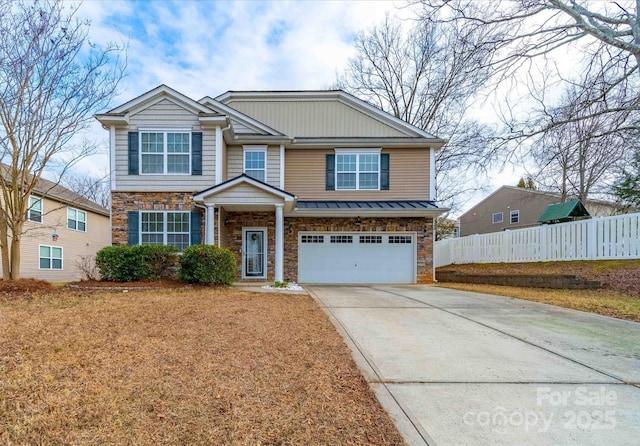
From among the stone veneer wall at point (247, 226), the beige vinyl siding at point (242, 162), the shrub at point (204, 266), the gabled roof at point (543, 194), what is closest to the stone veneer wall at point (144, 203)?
the stone veneer wall at point (247, 226)

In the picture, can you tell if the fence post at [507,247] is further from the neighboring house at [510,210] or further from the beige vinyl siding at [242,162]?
the neighboring house at [510,210]

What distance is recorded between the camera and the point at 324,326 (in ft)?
18.6

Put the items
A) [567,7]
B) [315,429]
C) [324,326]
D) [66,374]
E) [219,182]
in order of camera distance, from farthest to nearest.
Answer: [219,182] → [567,7] → [324,326] → [66,374] → [315,429]

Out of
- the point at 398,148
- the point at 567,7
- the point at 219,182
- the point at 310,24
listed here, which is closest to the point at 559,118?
the point at 567,7

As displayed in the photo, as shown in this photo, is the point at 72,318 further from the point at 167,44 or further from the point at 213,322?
the point at 167,44

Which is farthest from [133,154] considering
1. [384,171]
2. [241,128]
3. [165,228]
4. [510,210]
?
[510,210]

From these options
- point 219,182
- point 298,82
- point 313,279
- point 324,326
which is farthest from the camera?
point 298,82

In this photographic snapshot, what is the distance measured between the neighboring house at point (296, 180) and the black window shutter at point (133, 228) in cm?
5

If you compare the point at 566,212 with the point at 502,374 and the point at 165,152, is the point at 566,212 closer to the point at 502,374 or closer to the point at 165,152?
the point at 502,374

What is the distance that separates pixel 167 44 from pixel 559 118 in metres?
12.2

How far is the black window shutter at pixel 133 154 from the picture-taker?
1209cm

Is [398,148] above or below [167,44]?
below

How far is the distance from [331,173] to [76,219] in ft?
47.7

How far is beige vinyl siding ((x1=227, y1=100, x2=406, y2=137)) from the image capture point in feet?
48.5
